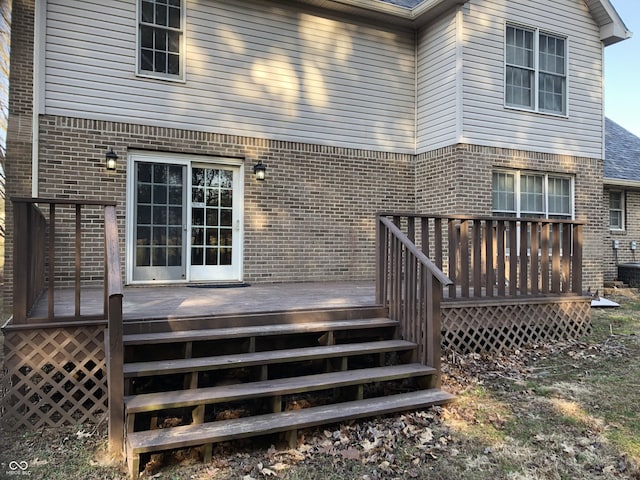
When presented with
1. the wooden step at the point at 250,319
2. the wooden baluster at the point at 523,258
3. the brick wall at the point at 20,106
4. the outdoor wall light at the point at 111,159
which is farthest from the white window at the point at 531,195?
the brick wall at the point at 20,106

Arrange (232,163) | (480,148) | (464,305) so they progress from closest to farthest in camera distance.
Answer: (464,305), (232,163), (480,148)

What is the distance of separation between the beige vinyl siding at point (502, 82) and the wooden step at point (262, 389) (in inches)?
215

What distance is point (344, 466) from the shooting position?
2.90 metres

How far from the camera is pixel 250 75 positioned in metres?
7.60

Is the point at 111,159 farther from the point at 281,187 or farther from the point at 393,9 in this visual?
the point at 393,9

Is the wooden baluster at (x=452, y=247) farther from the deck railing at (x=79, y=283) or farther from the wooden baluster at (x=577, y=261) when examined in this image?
the deck railing at (x=79, y=283)

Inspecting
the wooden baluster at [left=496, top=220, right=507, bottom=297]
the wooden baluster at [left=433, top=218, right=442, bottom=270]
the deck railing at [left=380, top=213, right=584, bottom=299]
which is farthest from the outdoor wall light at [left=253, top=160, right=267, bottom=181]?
the wooden baluster at [left=496, top=220, right=507, bottom=297]

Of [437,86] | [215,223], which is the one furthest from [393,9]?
[215,223]

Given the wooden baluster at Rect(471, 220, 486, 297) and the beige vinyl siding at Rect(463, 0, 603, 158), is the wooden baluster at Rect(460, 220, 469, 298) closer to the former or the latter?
the wooden baluster at Rect(471, 220, 486, 297)

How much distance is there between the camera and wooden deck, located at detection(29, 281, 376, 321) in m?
4.27

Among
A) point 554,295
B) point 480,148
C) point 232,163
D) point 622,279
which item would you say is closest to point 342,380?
point 554,295

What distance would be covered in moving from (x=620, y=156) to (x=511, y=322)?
968 centimetres

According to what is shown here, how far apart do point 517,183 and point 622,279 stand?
16.6ft

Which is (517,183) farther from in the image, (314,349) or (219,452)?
(219,452)
